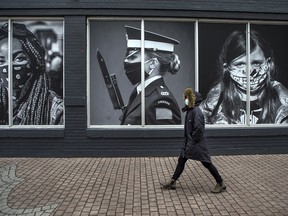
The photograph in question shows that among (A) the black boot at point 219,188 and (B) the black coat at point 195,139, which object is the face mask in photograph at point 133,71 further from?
(A) the black boot at point 219,188

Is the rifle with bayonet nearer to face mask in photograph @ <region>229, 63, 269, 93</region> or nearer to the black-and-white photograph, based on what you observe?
the black-and-white photograph

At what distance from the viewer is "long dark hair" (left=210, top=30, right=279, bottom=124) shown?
358 inches

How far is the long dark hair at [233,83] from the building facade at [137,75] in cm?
3

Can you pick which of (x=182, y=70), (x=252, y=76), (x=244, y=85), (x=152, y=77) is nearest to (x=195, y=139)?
(x=152, y=77)

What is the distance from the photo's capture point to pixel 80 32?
340 inches

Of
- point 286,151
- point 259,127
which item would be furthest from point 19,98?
point 286,151

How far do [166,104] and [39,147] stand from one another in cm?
327

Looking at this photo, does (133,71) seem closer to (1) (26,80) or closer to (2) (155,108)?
(2) (155,108)

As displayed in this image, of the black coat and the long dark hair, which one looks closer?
the black coat

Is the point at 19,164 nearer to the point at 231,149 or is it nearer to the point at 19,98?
the point at 19,98

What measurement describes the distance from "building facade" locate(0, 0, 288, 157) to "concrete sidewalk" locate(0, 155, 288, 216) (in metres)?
0.57

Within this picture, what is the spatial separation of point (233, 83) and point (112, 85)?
3.05m

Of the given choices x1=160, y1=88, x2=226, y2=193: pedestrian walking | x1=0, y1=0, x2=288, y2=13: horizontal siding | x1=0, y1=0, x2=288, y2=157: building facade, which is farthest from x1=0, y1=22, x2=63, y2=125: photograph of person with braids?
x1=160, y1=88, x2=226, y2=193: pedestrian walking

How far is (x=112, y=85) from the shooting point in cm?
895
